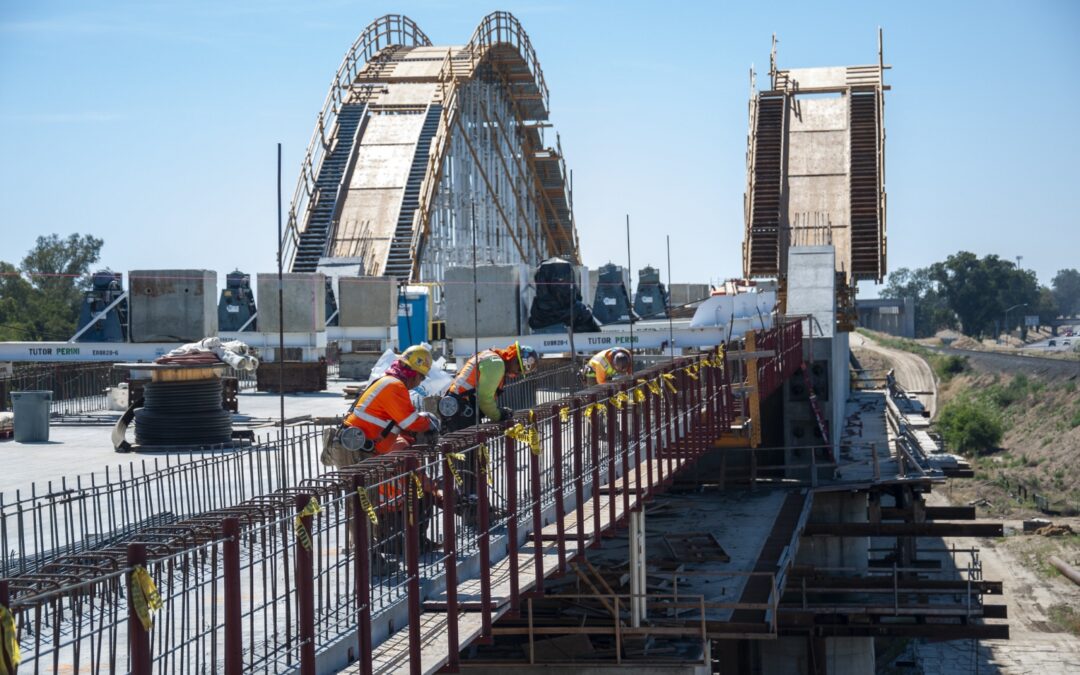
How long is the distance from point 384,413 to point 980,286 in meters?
136

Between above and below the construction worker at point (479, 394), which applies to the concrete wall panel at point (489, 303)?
above

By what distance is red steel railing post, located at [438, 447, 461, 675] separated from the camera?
981 centimetres

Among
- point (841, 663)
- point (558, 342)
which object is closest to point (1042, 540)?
point (558, 342)

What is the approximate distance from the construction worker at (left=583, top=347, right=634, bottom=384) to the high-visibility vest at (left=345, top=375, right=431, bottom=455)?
806cm

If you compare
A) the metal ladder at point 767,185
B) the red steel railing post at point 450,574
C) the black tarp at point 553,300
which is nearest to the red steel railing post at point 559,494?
the red steel railing post at point 450,574

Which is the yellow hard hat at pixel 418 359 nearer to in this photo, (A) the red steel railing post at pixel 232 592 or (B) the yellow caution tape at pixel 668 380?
(B) the yellow caution tape at pixel 668 380

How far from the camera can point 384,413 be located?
12398 millimetres

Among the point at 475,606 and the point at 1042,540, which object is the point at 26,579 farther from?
the point at 1042,540

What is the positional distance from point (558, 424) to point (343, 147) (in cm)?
4437

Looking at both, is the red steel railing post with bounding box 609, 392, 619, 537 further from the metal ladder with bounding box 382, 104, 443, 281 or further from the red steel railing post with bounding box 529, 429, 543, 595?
the metal ladder with bounding box 382, 104, 443, 281

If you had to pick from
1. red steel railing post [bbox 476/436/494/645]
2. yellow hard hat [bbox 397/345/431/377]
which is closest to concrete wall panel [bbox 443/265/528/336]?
yellow hard hat [bbox 397/345/431/377]

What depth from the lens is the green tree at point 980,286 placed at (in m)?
140

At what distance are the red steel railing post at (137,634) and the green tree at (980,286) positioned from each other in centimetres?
14023

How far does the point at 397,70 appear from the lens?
61125 mm
